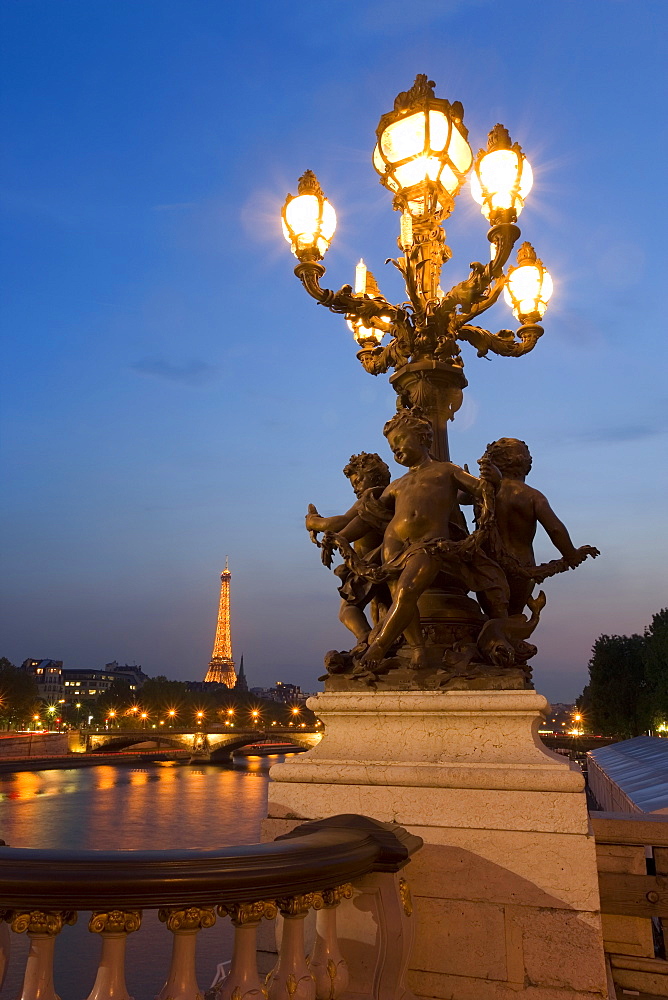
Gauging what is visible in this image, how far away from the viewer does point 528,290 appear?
7.77m

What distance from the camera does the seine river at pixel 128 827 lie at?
523 centimetres

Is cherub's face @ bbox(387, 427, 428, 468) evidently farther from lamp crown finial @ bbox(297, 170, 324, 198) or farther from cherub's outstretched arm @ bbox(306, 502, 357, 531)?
lamp crown finial @ bbox(297, 170, 324, 198)

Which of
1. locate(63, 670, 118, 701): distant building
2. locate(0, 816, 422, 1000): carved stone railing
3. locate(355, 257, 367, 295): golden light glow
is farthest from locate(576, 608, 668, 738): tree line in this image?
locate(63, 670, 118, 701): distant building

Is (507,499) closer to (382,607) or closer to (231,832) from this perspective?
(382,607)

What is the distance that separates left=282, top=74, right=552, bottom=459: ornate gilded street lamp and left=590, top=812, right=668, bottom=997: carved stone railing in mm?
3314

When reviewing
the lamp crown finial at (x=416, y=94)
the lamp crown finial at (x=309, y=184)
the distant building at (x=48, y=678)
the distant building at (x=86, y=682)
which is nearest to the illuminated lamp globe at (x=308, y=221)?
the lamp crown finial at (x=309, y=184)

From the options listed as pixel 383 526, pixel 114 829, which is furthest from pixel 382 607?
pixel 114 829

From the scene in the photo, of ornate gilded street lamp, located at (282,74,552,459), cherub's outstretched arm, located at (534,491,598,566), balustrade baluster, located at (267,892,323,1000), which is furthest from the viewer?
ornate gilded street lamp, located at (282,74,552,459)

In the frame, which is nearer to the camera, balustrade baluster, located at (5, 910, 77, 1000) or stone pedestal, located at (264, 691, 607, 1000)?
balustrade baluster, located at (5, 910, 77, 1000)

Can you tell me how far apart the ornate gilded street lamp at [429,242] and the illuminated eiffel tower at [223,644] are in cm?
13298

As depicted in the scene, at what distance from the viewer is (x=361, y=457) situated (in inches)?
240

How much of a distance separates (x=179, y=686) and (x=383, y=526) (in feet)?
350

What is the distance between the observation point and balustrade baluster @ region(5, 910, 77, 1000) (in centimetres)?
204

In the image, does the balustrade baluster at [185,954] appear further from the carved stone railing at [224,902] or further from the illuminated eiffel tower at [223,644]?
the illuminated eiffel tower at [223,644]
